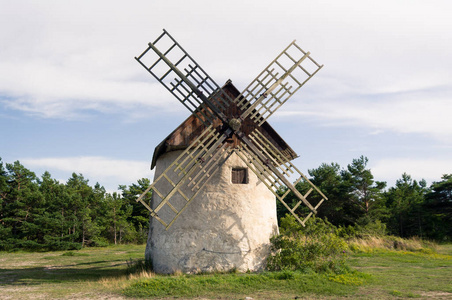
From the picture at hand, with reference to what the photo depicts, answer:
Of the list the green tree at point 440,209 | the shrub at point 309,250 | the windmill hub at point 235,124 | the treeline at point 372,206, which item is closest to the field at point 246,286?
the shrub at point 309,250

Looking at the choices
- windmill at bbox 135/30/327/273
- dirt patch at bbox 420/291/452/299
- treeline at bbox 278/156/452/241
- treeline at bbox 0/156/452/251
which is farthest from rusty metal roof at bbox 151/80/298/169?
treeline at bbox 278/156/452/241

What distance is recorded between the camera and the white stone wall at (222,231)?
560 inches

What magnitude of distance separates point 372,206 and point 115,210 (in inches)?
973

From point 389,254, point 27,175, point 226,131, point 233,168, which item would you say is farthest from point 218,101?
point 27,175

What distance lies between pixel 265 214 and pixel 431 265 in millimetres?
8498

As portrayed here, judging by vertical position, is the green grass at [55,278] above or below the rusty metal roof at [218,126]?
below

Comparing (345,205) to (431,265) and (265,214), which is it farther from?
(265,214)

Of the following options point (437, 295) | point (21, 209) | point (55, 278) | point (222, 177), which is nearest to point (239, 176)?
point (222, 177)

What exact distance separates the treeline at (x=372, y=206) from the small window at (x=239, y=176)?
847 inches

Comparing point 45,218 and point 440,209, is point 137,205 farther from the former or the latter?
point 440,209

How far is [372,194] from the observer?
37.1 metres

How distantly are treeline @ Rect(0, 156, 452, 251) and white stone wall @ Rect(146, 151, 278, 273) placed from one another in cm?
1697

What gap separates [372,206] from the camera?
37469 mm

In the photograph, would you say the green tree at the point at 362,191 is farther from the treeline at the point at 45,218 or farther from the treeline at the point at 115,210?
the treeline at the point at 45,218
